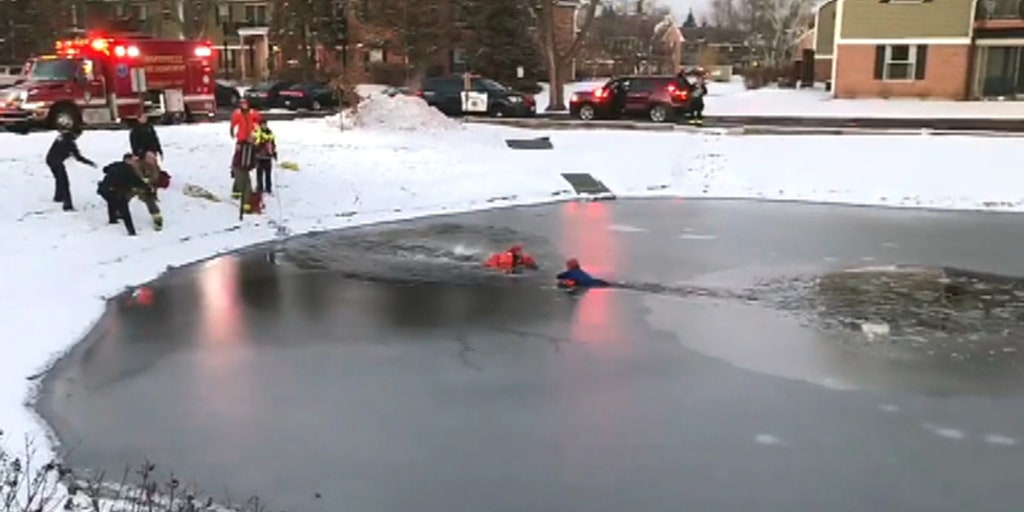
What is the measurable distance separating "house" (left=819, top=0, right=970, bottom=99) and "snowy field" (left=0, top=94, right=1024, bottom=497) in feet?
57.1

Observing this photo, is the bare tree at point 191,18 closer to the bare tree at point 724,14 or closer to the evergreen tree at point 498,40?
the evergreen tree at point 498,40

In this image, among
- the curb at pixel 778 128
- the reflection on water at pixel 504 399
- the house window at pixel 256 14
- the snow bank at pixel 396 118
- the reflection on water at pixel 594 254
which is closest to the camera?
the reflection on water at pixel 504 399

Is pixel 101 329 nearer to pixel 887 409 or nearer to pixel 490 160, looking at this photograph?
pixel 887 409

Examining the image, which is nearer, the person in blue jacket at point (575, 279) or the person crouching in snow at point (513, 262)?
the person in blue jacket at point (575, 279)

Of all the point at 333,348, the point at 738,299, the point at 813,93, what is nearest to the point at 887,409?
the point at 738,299

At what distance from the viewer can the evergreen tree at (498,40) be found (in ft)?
165

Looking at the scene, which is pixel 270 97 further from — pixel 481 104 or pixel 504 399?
pixel 504 399

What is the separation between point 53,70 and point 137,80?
2.29 metres

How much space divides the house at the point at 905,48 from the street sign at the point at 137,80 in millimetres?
28048

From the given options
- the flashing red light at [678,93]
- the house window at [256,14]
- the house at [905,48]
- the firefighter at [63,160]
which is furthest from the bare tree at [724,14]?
the firefighter at [63,160]

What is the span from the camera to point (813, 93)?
47.3m

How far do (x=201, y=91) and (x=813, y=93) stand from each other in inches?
1175

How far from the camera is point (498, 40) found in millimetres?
50406

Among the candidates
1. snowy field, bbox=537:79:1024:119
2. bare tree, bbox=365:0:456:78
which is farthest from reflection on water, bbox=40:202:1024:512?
bare tree, bbox=365:0:456:78
